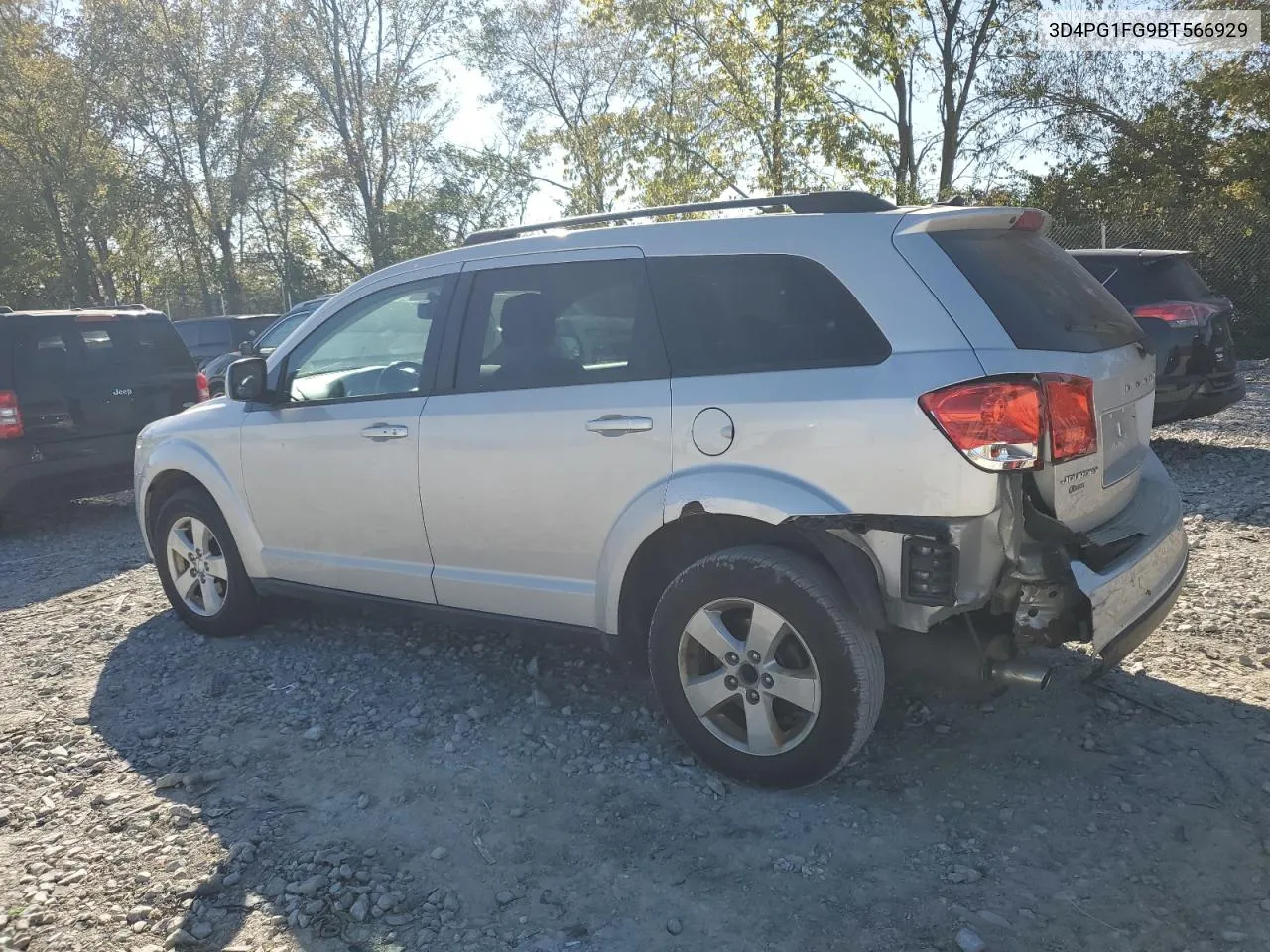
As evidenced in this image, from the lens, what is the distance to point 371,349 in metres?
4.51

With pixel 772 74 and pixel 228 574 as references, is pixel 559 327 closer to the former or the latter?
pixel 228 574

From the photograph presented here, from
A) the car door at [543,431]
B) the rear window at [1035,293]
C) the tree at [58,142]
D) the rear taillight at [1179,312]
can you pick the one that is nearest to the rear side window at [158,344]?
the car door at [543,431]

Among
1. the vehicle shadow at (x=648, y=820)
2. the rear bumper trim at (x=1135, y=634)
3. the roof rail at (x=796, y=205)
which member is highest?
the roof rail at (x=796, y=205)

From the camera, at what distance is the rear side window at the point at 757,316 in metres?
3.16

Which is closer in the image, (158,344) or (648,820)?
(648,820)

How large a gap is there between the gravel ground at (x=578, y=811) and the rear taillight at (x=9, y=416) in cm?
347

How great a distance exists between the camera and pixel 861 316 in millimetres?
3131

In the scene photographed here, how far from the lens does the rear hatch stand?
297 centimetres

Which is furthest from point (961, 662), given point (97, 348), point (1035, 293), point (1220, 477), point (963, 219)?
point (97, 348)

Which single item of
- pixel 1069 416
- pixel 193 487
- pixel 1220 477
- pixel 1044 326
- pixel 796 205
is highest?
pixel 796 205

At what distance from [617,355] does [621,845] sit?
5.45 ft

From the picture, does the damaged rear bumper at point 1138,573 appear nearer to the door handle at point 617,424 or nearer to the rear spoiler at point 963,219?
the rear spoiler at point 963,219

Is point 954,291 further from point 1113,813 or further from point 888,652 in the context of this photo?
point 1113,813

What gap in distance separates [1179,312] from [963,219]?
5497 millimetres
